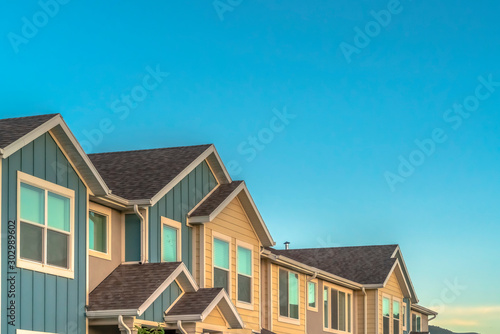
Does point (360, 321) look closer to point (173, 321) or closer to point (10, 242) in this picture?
point (173, 321)

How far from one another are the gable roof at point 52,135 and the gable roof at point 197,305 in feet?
10.8

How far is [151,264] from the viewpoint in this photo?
19203mm

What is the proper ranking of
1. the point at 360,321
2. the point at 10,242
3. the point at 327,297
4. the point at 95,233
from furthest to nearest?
the point at 360,321 → the point at 327,297 → the point at 95,233 → the point at 10,242

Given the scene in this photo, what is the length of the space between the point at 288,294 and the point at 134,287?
11445 millimetres

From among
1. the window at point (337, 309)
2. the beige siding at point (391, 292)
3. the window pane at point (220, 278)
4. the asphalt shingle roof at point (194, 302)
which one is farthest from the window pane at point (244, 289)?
the beige siding at point (391, 292)

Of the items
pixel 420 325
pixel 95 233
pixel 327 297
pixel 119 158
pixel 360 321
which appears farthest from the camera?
pixel 420 325

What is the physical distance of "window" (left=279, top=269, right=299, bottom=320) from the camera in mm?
28281

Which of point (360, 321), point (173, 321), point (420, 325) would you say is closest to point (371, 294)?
point (360, 321)

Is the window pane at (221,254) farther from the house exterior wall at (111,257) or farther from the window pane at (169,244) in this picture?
the house exterior wall at (111,257)

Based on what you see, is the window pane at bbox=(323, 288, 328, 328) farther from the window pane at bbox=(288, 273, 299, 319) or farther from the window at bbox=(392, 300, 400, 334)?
the window at bbox=(392, 300, 400, 334)

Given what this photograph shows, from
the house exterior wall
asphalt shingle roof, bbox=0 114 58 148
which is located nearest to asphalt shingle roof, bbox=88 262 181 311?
the house exterior wall

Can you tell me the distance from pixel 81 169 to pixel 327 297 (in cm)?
1715

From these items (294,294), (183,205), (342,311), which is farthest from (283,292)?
(183,205)

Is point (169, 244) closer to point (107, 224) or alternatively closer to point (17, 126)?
point (107, 224)
